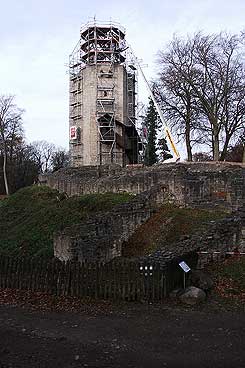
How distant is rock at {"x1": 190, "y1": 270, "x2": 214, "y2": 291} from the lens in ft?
37.5

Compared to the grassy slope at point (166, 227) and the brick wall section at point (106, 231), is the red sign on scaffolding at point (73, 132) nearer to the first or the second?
the brick wall section at point (106, 231)

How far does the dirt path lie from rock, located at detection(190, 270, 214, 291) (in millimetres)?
1363

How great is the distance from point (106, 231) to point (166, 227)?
8.49ft

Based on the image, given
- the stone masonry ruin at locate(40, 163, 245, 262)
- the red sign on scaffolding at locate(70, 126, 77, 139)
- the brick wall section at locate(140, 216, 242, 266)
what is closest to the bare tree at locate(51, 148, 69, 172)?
the red sign on scaffolding at locate(70, 126, 77, 139)

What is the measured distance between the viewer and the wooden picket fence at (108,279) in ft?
36.4

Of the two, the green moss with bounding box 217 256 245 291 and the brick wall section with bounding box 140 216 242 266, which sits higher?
the brick wall section with bounding box 140 216 242 266

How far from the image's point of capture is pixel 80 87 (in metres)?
51.7

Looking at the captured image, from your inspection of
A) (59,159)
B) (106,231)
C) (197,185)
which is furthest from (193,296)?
(59,159)

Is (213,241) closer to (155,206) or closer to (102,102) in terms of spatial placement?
(155,206)

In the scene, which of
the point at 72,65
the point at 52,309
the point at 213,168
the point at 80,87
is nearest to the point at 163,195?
the point at 213,168

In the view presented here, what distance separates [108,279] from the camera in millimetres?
11281

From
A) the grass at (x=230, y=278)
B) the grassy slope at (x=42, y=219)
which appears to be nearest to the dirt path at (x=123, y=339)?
the grass at (x=230, y=278)

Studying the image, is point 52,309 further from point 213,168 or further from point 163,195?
point 213,168

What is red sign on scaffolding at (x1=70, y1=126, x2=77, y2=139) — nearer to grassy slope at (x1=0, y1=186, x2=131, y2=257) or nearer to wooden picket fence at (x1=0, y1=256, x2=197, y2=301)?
grassy slope at (x1=0, y1=186, x2=131, y2=257)
